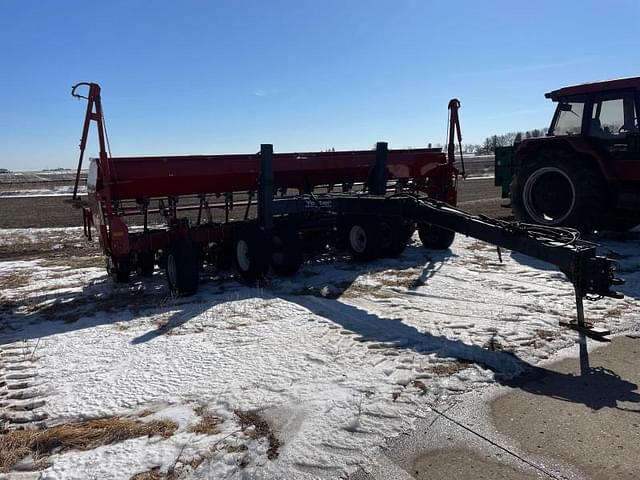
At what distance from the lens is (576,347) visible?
434 centimetres

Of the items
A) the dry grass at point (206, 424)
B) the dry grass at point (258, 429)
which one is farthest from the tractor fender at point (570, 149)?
the dry grass at point (206, 424)

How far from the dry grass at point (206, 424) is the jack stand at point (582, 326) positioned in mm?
2928

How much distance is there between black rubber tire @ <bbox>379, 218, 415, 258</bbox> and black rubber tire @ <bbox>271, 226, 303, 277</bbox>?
5.02 feet

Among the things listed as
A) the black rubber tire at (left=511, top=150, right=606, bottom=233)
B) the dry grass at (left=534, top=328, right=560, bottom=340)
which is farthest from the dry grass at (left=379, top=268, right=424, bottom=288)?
the black rubber tire at (left=511, top=150, right=606, bottom=233)

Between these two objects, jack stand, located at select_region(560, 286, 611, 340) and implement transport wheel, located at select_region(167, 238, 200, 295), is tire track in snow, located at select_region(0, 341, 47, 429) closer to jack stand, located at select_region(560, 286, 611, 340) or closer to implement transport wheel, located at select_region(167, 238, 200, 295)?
implement transport wheel, located at select_region(167, 238, 200, 295)

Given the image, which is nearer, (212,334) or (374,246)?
(212,334)

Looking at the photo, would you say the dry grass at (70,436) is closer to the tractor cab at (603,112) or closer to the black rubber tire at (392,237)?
the black rubber tire at (392,237)

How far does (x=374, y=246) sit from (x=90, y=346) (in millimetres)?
4320

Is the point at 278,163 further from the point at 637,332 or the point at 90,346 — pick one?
the point at 637,332

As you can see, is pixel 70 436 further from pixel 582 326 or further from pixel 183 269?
pixel 582 326

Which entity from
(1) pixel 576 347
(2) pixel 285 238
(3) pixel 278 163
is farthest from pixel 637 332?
(3) pixel 278 163

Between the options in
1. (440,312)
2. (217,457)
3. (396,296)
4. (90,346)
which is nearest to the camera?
(217,457)

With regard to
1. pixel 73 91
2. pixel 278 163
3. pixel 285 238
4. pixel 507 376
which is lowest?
pixel 507 376

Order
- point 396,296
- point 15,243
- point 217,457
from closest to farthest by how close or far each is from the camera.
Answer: point 217,457
point 396,296
point 15,243
